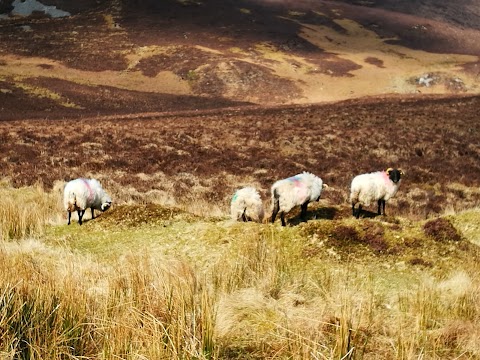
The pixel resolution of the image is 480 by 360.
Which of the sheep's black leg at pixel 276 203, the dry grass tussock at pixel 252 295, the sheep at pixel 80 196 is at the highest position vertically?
the dry grass tussock at pixel 252 295

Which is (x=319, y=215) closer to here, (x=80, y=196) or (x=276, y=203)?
(x=276, y=203)

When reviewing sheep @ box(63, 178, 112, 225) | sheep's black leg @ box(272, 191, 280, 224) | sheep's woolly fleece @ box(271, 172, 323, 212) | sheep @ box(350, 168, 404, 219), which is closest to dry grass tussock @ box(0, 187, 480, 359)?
sheep's woolly fleece @ box(271, 172, 323, 212)

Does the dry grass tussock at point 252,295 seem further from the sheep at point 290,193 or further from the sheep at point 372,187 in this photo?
the sheep at point 372,187

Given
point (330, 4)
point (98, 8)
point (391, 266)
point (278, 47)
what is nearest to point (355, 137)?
point (391, 266)

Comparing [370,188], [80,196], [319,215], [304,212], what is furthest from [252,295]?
[370,188]

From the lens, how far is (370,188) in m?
12.2

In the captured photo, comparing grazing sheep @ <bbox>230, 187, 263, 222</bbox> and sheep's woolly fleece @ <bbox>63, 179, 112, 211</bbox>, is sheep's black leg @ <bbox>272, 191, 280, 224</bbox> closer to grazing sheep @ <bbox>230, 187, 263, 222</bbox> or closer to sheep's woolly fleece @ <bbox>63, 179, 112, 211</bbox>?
grazing sheep @ <bbox>230, 187, 263, 222</bbox>

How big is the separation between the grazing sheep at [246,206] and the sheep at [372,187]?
106 inches

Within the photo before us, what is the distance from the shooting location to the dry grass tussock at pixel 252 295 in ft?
12.5

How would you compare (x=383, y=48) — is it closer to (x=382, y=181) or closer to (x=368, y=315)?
(x=382, y=181)

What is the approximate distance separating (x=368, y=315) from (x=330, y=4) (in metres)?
145

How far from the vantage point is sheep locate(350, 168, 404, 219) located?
12172 millimetres

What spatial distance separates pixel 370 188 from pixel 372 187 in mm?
109

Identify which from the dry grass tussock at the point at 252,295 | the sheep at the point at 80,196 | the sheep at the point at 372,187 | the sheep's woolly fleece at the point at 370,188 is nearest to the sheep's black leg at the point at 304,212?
the sheep at the point at 372,187
